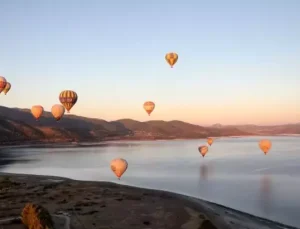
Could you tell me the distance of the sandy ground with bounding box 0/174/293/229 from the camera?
72.2ft

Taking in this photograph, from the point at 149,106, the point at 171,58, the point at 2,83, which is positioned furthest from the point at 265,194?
the point at 2,83

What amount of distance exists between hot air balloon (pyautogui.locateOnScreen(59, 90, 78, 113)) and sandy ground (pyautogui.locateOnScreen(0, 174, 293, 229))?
1757 centimetres

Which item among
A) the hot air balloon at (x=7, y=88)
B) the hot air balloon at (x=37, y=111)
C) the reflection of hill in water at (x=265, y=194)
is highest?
the hot air balloon at (x=7, y=88)

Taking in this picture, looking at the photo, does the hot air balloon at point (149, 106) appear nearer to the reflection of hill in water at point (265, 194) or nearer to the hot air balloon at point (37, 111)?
the hot air balloon at point (37, 111)

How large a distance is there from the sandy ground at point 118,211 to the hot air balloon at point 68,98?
17.6 metres

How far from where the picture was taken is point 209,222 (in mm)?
23688

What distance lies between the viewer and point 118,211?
25078 millimetres

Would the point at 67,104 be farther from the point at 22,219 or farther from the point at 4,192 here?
the point at 22,219

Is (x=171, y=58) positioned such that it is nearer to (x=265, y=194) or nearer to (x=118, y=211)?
(x=265, y=194)

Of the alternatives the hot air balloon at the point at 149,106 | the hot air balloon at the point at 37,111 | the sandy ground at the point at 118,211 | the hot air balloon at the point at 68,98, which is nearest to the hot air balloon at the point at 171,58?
the hot air balloon at the point at 149,106

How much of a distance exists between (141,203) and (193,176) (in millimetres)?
32576

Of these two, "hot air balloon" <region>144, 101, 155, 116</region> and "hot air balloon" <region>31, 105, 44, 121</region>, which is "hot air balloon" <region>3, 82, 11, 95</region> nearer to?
"hot air balloon" <region>31, 105, 44, 121</region>

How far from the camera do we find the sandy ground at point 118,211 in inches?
867

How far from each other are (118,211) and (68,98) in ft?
93.9
